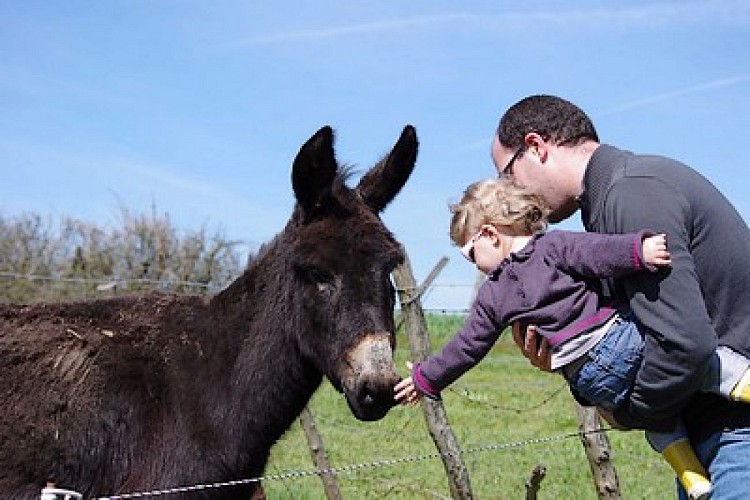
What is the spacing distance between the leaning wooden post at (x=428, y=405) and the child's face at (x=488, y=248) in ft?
9.63

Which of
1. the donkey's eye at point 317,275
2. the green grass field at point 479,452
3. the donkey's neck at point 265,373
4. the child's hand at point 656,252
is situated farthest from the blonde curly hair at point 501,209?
the green grass field at point 479,452

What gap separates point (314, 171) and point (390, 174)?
60 cm

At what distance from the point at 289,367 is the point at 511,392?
42.1ft

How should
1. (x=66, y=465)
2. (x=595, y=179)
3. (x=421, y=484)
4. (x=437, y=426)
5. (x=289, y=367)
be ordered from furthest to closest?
(x=421, y=484), (x=437, y=426), (x=289, y=367), (x=66, y=465), (x=595, y=179)

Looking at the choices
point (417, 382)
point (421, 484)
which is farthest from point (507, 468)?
point (417, 382)

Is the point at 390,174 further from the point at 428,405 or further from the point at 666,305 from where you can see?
the point at 666,305

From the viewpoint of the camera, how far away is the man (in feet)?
9.43

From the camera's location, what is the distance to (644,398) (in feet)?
9.89

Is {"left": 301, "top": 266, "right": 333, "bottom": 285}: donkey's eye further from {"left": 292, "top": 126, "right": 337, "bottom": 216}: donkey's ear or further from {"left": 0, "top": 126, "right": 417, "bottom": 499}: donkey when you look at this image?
{"left": 292, "top": 126, "right": 337, "bottom": 216}: donkey's ear

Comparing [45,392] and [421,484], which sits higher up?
[45,392]

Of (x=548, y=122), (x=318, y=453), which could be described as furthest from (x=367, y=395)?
(x=318, y=453)

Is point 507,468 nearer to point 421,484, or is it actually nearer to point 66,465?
point 421,484

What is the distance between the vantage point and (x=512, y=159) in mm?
3438

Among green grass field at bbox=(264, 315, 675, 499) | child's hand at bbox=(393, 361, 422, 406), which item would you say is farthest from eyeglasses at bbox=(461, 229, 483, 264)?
green grass field at bbox=(264, 315, 675, 499)
